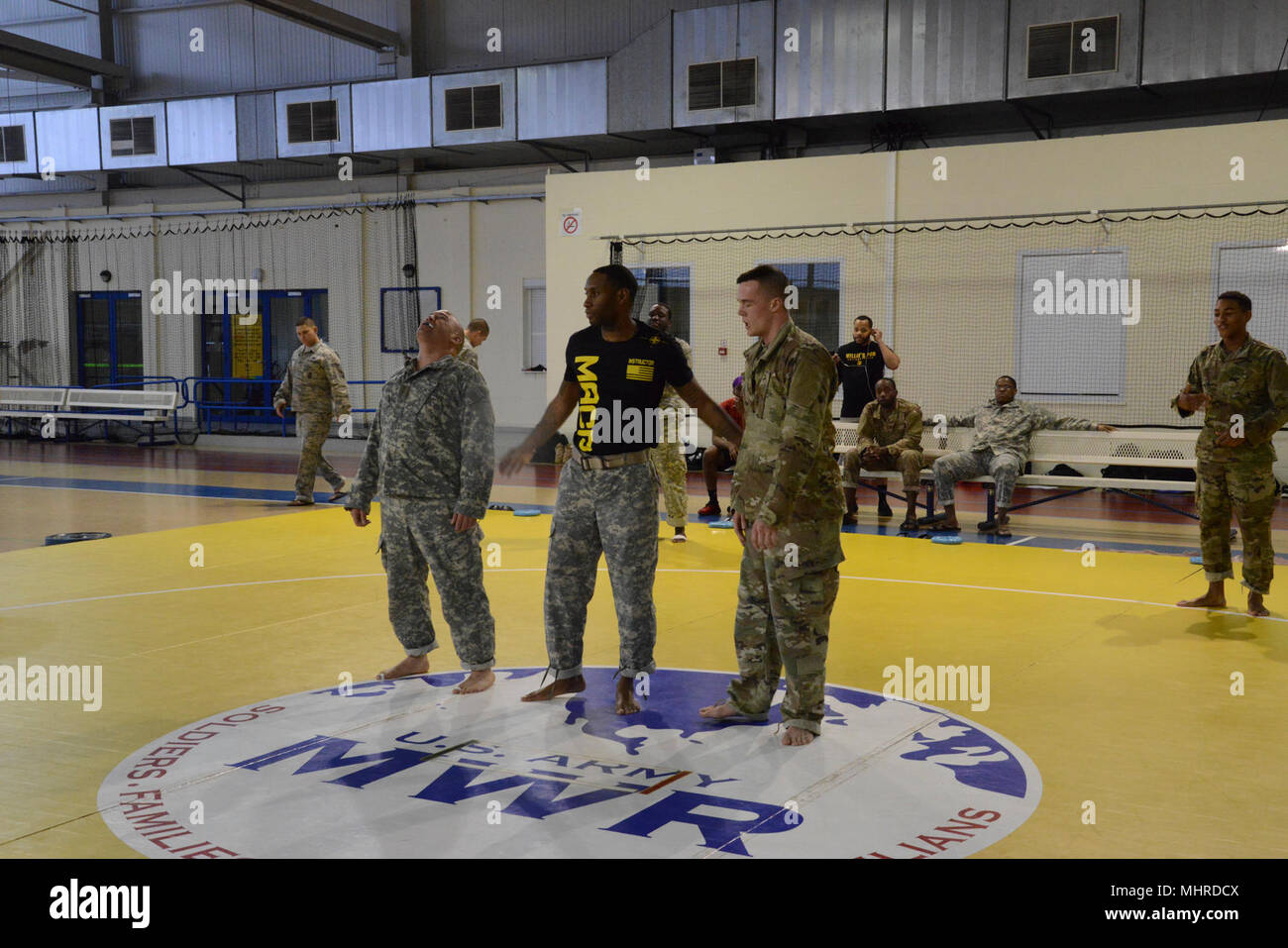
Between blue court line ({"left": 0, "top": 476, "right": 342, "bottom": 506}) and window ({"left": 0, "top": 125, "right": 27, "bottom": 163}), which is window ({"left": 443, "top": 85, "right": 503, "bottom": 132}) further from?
window ({"left": 0, "top": 125, "right": 27, "bottom": 163})

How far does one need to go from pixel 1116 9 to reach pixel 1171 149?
217 centimetres

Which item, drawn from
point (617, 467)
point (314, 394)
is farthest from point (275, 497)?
point (617, 467)

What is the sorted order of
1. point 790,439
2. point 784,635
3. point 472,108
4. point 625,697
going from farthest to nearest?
1. point 472,108
2. point 625,697
3. point 784,635
4. point 790,439

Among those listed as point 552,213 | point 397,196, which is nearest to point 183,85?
point 397,196

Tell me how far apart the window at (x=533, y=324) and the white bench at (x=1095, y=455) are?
9.42 m

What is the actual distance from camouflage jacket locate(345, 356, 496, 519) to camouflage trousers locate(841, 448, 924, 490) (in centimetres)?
645

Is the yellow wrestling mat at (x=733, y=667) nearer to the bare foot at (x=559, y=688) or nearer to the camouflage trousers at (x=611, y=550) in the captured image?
the bare foot at (x=559, y=688)

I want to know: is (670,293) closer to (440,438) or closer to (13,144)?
(440,438)

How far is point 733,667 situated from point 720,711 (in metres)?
1.00

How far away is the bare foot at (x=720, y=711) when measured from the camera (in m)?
5.27

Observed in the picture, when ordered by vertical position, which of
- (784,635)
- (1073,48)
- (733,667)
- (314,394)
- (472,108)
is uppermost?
(472,108)

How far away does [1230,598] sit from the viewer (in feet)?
26.6

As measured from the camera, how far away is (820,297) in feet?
53.3

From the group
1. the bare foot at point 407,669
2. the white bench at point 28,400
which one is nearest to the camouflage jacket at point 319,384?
the bare foot at point 407,669
